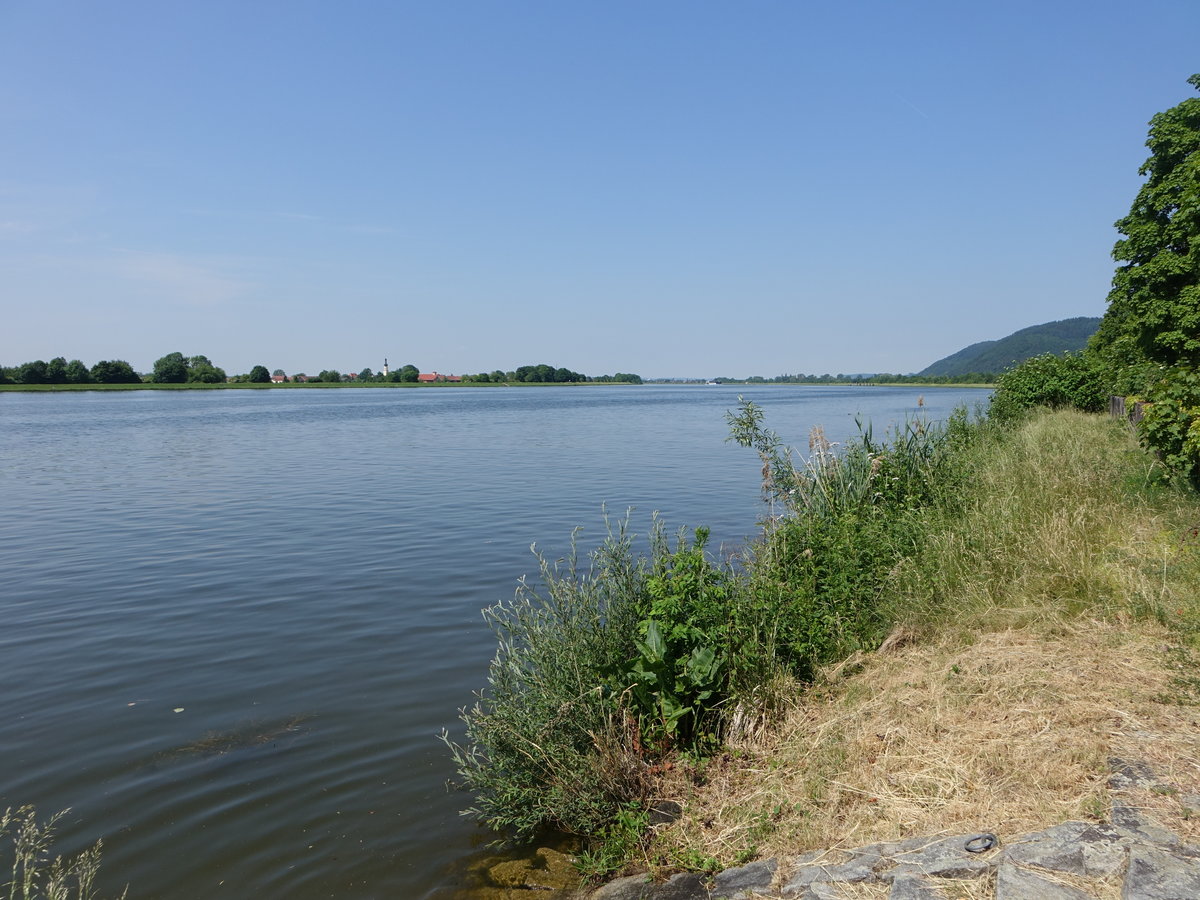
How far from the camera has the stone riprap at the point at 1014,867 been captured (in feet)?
11.8

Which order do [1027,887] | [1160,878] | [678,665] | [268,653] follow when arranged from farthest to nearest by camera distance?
1. [268,653]
2. [678,665]
3. [1027,887]
4. [1160,878]

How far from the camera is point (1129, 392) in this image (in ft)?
73.5

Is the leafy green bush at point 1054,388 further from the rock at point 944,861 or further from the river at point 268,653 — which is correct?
the rock at point 944,861

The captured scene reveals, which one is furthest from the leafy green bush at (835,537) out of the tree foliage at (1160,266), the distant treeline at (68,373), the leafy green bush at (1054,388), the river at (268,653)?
the distant treeline at (68,373)

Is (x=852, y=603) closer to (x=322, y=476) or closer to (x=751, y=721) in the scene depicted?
(x=751, y=721)

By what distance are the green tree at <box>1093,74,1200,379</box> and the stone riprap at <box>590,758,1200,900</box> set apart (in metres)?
23.3

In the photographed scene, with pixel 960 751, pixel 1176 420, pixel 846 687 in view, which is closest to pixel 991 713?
pixel 960 751

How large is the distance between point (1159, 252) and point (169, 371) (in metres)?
159

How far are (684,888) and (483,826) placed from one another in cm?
200

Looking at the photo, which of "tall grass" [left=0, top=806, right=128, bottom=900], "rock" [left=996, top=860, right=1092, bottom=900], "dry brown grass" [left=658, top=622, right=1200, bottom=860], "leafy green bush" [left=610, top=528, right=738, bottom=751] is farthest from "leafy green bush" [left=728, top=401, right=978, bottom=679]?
"tall grass" [left=0, top=806, right=128, bottom=900]

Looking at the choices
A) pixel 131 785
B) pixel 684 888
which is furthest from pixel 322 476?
pixel 684 888

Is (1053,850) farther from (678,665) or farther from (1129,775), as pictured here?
(678,665)

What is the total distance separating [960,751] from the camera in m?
5.08

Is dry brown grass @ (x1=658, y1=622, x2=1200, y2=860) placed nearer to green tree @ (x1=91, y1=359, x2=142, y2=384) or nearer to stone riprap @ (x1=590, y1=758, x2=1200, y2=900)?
stone riprap @ (x1=590, y1=758, x2=1200, y2=900)
